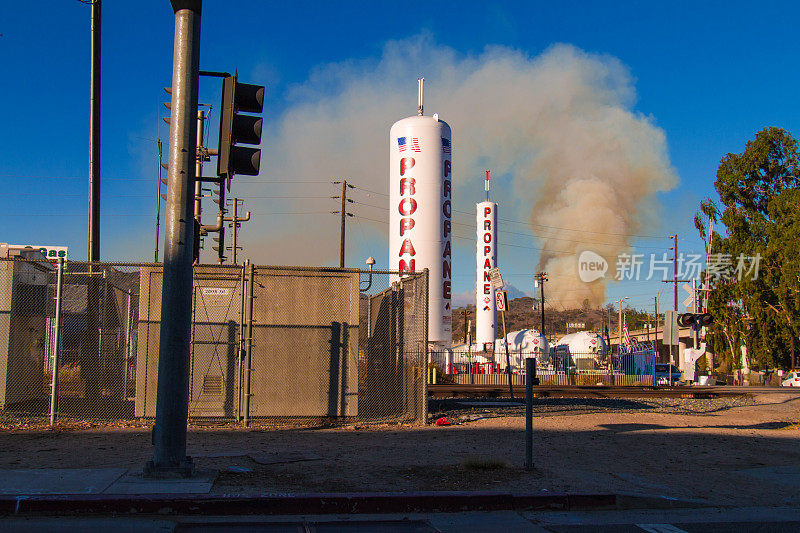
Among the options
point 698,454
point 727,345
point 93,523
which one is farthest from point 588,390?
point 727,345

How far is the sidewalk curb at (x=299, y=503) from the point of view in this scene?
245 inches

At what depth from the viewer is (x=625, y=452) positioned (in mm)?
10117

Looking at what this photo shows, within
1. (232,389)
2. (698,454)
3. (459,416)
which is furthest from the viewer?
(459,416)

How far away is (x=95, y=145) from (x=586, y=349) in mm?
34730

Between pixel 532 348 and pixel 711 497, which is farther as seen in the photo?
pixel 532 348

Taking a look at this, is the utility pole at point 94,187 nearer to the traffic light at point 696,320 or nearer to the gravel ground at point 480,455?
the gravel ground at point 480,455

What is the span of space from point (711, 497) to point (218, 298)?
8664 mm

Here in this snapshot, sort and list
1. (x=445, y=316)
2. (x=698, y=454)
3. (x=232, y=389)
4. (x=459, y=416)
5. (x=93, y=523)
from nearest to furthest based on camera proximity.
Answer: (x=93, y=523), (x=698, y=454), (x=232, y=389), (x=459, y=416), (x=445, y=316)

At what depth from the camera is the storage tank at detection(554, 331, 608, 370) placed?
1532 inches

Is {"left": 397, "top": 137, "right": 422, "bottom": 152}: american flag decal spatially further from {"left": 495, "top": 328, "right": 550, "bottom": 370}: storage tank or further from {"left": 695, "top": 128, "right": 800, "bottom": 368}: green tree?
{"left": 695, "top": 128, "right": 800, "bottom": 368}: green tree

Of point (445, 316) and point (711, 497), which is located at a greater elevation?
point (445, 316)

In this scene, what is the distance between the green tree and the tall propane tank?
25.2 metres

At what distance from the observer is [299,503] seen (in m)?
6.56

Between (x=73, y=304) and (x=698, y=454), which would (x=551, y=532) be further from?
(x=73, y=304)
